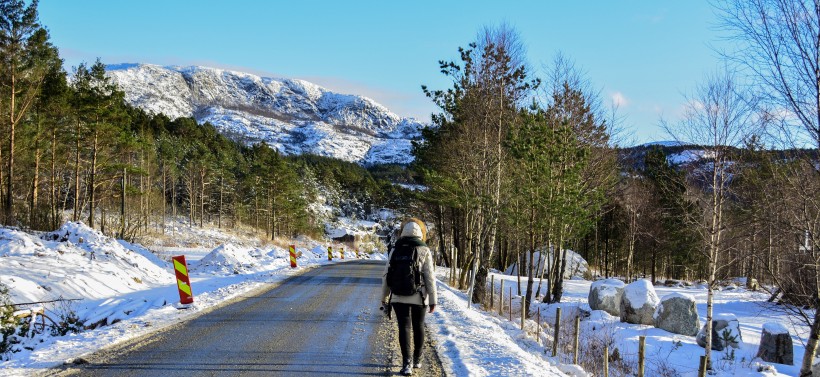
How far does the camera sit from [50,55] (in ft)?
83.1

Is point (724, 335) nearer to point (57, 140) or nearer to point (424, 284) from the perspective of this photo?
point (424, 284)

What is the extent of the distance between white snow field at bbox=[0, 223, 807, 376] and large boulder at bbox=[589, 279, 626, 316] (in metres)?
0.99

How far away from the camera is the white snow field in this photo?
6.59m

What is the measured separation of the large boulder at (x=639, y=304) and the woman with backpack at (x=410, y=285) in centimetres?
1455

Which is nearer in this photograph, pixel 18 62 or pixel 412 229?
pixel 412 229

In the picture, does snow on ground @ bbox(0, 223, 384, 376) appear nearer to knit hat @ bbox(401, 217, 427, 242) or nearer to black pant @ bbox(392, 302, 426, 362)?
black pant @ bbox(392, 302, 426, 362)

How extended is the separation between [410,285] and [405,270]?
180 mm

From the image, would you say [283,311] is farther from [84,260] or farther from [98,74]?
[98,74]

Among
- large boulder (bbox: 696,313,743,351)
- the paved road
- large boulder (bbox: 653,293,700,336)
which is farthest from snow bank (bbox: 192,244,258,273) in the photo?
large boulder (bbox: 696,313,743,351)

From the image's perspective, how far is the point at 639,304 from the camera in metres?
17.8

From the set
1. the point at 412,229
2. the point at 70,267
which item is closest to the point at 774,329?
the point at 412,229

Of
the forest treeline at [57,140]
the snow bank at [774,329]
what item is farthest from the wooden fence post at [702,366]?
the forest treeline at [57,140]

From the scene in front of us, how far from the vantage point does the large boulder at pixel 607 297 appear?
1956 cm

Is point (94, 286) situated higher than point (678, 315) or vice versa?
point (94, 286)
